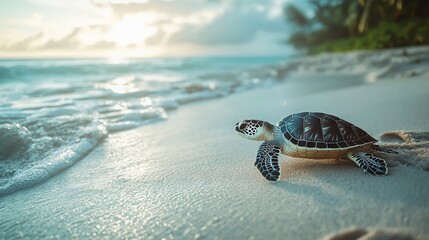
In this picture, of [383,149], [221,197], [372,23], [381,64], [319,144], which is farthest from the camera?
[372,23]

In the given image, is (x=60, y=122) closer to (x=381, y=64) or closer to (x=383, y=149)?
(x=383, y=149)

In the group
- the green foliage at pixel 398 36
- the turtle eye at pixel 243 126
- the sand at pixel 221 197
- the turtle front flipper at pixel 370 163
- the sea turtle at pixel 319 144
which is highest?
the green foliage at pixel 398 36

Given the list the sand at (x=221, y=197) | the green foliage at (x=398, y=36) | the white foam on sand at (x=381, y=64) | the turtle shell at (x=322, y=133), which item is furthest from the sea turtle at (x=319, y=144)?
the green foliage at (x=398, y=36)

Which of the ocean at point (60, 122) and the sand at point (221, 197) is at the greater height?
the ocean at point (60, 122)

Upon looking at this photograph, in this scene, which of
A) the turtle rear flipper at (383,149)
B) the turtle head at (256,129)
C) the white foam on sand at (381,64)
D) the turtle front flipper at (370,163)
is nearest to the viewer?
the turtle front flipper at (370,163)

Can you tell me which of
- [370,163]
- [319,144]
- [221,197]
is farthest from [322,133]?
[221,197]

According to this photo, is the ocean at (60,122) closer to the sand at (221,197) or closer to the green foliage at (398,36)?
the sand at (221,197)
